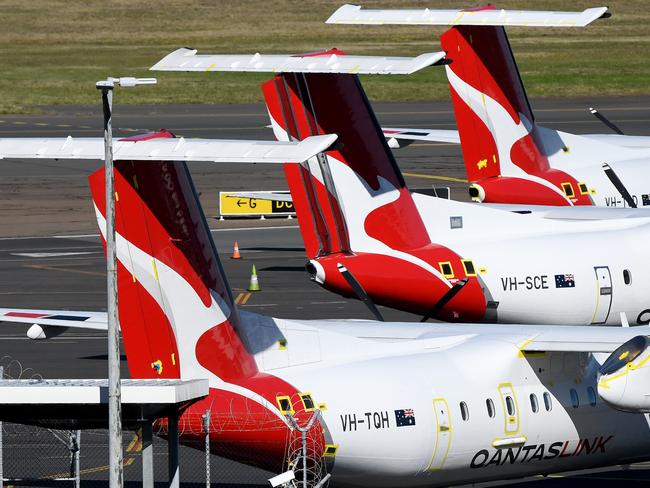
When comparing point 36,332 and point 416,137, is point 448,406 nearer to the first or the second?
point 36,332

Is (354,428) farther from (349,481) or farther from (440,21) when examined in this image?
(440,21)

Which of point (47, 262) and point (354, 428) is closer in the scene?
point (354, 428)

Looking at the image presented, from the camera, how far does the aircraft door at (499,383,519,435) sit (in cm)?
2350

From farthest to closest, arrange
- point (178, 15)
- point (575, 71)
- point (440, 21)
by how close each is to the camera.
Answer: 1. point (178, 15)
2. point (575, 71)
3. point (440, 21)

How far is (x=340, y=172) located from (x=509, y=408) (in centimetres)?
781

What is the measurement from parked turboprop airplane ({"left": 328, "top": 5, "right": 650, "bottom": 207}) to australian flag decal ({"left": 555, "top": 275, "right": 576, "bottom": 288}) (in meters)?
6.26

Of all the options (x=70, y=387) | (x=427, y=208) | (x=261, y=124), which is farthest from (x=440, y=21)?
(x=261, y=124)

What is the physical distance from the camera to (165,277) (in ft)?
68.1

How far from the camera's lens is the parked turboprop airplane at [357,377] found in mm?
20781

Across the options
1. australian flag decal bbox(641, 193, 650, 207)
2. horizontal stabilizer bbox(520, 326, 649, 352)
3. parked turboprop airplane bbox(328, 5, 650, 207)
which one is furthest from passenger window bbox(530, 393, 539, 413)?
australian flag decal bbox(641, 193, 650, 207)

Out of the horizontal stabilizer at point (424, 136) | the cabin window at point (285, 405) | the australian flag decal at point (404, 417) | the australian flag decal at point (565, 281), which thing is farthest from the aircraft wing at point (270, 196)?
the cabin window at point (285, 405)

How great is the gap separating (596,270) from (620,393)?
11.4m

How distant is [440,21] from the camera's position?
36.9m

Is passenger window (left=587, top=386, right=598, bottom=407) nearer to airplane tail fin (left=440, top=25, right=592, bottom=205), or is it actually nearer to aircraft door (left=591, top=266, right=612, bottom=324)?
aircraft door (left=591, top=266, right=612, bottom=324)
